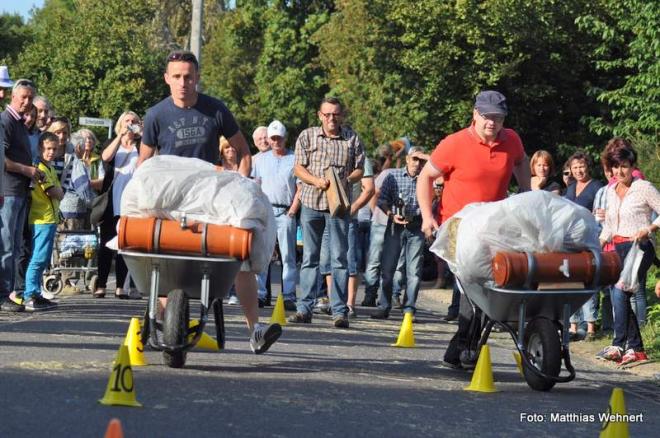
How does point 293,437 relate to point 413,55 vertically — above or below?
below

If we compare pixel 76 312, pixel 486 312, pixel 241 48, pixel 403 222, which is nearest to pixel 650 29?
pixel 403 222

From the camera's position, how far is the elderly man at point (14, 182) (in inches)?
545

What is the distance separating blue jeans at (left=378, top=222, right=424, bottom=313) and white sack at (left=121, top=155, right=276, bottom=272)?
6.38 meters

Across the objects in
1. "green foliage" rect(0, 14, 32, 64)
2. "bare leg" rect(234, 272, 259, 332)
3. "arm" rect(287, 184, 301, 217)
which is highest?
"green foliage" rect(0, 14, 32, 64)

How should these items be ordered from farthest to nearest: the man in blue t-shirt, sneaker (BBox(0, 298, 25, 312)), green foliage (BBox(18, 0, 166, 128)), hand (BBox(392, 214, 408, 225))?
green foliage (BBox(18, 0, 166, 128)), hand (BBox(392, 214, 408, 225)), sneaker (BBox(0, 298, 25, 312)), the man in blue t-shirt

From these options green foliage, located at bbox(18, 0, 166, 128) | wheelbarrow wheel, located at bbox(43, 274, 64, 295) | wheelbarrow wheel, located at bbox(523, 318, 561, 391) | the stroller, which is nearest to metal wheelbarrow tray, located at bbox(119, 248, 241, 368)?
wheelbarrow wheel, located at bbox(523, 318, 561, 391)

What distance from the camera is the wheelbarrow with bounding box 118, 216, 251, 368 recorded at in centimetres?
947

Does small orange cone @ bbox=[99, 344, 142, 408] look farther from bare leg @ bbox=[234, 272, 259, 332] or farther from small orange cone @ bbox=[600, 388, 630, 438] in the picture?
bare leg @ bbox=[234, 272, 259, 332]

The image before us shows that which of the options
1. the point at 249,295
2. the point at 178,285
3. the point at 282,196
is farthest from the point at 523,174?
the point at 282,196

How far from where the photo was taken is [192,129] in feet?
33.9

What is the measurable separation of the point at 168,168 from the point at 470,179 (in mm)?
2399

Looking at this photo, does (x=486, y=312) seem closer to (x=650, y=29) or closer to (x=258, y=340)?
(x=258, y=340)

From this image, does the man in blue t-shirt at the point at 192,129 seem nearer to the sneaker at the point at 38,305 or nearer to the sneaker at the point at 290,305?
the sneaker at the point at 38,305

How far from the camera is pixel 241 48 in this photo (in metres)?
76.2
